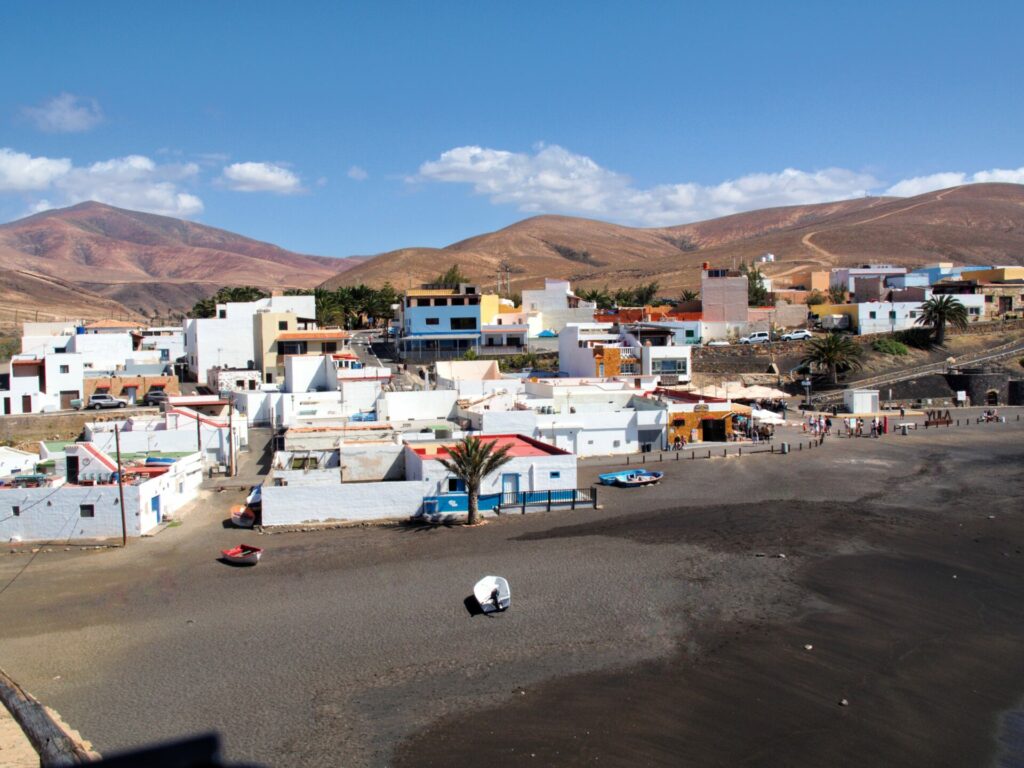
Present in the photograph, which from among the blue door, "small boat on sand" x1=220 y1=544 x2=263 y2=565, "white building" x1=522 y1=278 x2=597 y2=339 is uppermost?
"white building" x1=522 y1=278 x2=597 y2=339

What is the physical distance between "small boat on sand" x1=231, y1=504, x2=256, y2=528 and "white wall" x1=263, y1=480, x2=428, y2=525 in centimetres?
43

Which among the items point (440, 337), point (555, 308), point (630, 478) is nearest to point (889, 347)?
point (555, 308)

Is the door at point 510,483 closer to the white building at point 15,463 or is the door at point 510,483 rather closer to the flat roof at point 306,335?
the white building at point 15,463

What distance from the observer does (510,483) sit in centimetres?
2730

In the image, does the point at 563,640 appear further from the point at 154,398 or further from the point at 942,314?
the point at 942,314

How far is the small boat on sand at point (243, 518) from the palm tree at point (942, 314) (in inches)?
1855

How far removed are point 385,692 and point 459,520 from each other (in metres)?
10.7

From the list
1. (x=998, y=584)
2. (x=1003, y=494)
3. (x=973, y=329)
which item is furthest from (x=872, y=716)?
(x=973, y=329)

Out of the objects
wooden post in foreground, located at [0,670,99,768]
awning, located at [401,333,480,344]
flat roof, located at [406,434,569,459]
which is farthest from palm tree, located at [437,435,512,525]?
awning, located at [401,333,480,344]

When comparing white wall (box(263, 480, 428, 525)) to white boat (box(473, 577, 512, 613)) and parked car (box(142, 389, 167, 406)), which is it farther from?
parked car (box(142, 389, 167, 406))

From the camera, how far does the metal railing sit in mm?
26766

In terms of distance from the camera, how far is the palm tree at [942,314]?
55750 millimetres

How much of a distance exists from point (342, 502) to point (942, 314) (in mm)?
45284

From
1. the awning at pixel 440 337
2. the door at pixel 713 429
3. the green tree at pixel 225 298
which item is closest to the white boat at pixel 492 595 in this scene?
the door at pixel 713 429
